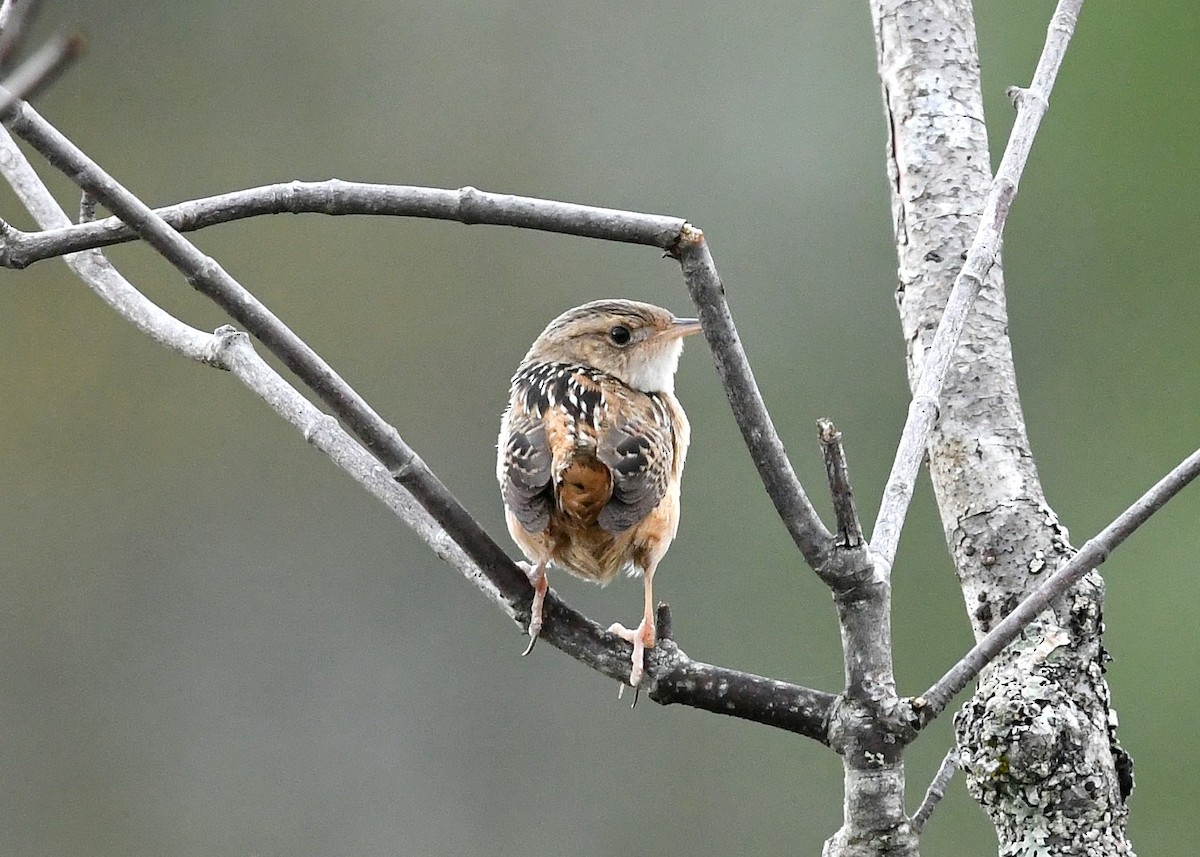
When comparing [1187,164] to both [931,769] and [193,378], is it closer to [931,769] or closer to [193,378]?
[931,769]

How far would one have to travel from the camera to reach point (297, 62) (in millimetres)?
10922

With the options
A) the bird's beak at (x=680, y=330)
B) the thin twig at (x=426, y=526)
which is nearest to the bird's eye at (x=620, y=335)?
the bird's beak at (x=680, y=330)

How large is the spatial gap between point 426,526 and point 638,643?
46 centimetres

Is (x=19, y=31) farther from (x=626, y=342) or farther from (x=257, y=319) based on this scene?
(x=626, y=342)

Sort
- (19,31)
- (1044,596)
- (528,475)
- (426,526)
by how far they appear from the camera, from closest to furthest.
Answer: (19,31) < (1044,596) < (426,526) < (528,475)

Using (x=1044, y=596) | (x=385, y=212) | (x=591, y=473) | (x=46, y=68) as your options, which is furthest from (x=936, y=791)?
(x=46, y=68)

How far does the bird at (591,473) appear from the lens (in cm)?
304

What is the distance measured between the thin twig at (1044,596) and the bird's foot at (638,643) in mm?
502

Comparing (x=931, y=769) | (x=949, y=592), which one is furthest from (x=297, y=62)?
(x=931, y=769)

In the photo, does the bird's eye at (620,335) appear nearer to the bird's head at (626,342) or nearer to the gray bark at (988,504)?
the bird's head at (626,342)

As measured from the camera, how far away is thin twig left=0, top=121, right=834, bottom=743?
2.12 meters

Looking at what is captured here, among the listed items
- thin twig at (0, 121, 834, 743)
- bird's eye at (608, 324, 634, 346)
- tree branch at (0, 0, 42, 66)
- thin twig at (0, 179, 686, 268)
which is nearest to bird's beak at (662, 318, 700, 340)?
bird's eye at (608, 324, 634, 346)

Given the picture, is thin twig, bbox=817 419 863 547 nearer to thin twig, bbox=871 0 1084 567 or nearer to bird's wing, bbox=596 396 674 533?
thin twig, bbox=871 0 1084 567

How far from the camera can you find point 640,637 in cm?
256
